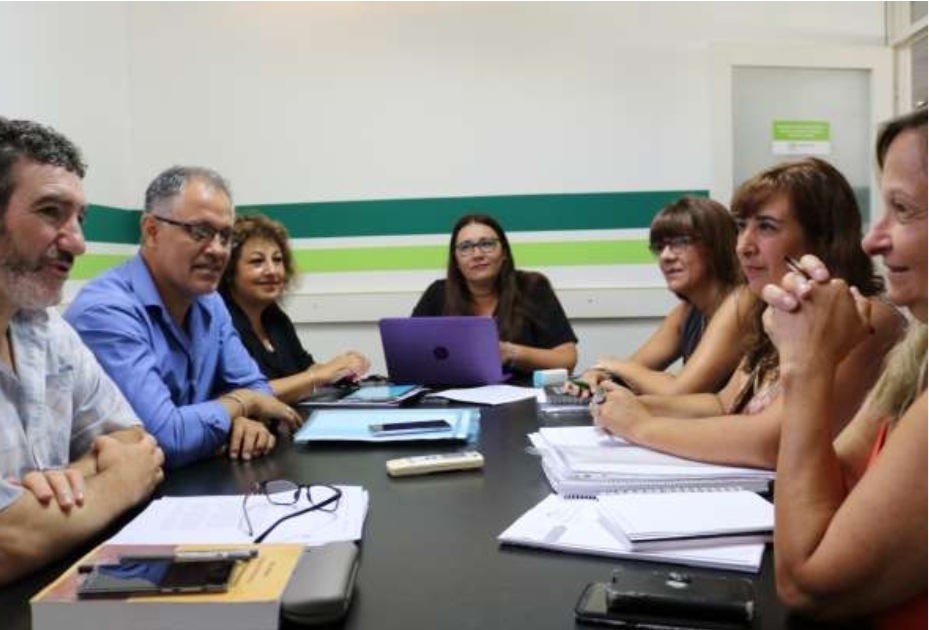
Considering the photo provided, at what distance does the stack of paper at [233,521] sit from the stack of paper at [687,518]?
1.18 ft

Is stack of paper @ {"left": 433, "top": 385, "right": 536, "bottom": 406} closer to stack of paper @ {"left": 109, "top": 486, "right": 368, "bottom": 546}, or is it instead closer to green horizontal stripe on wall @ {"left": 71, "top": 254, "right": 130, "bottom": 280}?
stack of paper @ {"left": 109, "top": 486, "right": 368, "bottom": 546}

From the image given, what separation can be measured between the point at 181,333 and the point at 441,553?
116cm

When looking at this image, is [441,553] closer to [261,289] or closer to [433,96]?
[261,289]

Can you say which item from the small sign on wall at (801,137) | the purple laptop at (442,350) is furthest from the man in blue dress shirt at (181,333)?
the small sign on wall at (801,137)

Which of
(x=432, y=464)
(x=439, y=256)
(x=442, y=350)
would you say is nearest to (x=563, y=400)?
(x=442, y=350)

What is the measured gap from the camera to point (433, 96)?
12.3 ft

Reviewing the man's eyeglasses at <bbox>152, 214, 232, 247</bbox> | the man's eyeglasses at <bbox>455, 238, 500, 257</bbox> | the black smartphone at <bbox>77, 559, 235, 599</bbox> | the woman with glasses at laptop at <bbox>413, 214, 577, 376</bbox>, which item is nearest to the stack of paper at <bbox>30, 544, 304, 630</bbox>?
the black smartphone at <bbox>77, 559, 235, 599</bbox>

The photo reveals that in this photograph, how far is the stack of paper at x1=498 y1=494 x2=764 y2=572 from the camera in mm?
866

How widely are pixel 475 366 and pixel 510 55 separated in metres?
2.06

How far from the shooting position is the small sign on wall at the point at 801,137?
3.70 metres

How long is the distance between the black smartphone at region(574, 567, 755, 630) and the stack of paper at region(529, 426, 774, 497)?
36cm

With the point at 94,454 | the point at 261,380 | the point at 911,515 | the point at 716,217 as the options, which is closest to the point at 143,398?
the point at 94,454

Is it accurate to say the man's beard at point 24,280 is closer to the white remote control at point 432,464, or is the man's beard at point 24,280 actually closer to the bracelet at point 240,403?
the bracelet at point 240,403

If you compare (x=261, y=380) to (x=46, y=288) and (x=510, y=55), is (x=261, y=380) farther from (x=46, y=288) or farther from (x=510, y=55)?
(x=510, y=55)
